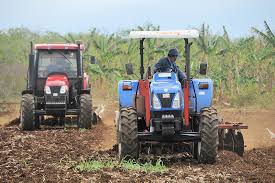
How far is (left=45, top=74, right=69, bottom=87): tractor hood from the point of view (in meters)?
15.7

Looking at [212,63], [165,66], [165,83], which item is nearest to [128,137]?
[165,83]

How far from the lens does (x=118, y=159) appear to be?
9562 mm

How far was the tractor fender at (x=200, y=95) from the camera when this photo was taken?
995 cm

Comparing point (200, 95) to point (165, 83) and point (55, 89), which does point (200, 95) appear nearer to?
point (165, 83)

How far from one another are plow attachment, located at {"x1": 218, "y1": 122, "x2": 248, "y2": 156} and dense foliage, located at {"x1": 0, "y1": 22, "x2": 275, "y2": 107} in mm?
12629

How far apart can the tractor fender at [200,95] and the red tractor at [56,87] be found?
5873 millimetres

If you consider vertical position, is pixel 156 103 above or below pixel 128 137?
above

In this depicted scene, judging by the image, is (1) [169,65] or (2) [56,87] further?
(2) [56,87]

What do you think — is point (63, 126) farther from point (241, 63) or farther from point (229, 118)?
point (241, 63)

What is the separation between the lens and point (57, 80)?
15.9 meters

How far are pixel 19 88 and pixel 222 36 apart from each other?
10049 mm

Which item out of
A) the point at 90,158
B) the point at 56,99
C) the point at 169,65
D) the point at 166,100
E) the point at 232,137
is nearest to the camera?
the point at 166,100

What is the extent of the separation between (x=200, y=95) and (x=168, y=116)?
34.6 inches

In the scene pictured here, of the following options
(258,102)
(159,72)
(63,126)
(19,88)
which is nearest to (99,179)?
(159,72)
